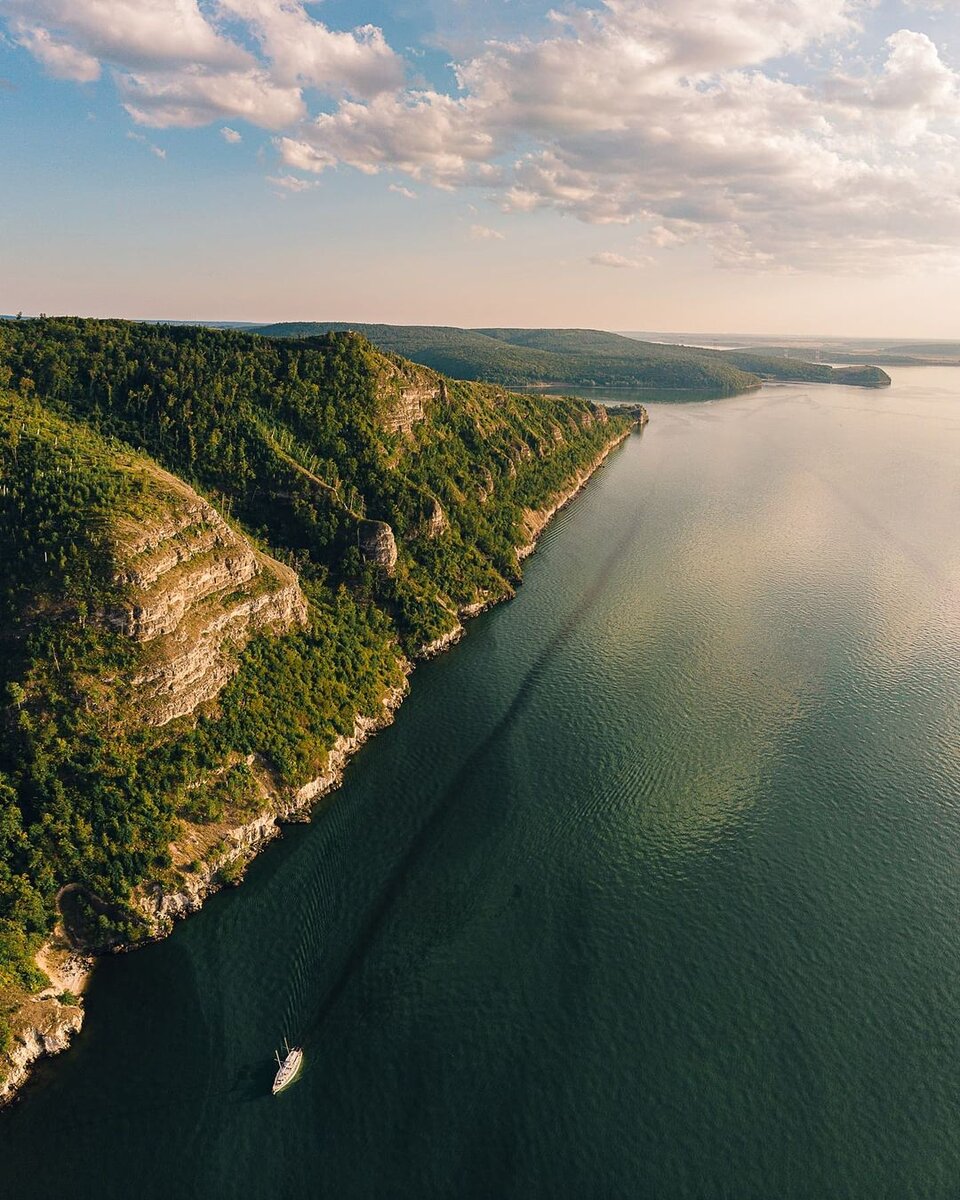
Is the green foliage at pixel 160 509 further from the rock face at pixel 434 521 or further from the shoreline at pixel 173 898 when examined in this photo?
the shoreline at pixel 173 898

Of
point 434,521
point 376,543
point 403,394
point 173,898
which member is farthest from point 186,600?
point 403,394

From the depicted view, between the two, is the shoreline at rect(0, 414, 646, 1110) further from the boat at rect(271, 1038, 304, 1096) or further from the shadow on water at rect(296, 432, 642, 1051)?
the boat at rect(271, 1038, 304, 1096)

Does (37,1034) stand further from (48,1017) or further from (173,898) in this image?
(173,898)

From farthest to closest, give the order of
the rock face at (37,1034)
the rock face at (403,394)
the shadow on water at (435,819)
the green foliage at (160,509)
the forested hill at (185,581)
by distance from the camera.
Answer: the rock face at (403,394), the forested hill at (185,581), the green foliage at (160,509), the shadow on water at (435,819), the rock face at (37,1034)

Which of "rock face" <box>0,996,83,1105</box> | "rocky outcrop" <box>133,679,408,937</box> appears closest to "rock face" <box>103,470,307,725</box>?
"rocky outcrop" <box>133,679,408,937</box>

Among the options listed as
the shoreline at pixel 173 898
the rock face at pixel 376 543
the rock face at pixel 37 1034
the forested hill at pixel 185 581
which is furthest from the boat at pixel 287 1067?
the rock face at pixel 376 543

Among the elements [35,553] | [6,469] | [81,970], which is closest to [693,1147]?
[81,970]
